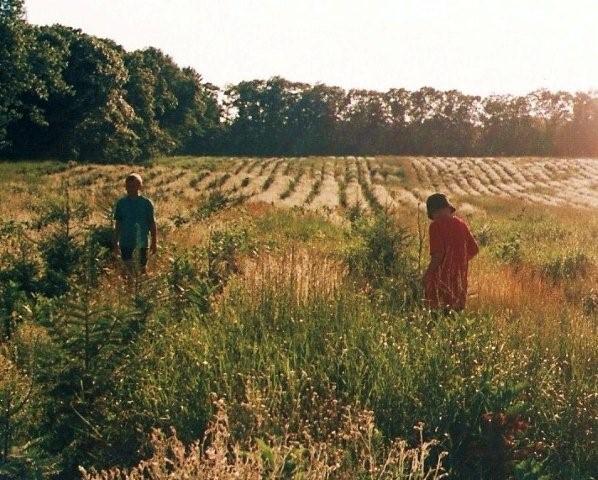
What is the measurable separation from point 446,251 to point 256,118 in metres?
83.5

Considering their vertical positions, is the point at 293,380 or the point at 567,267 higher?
the point at 293,380

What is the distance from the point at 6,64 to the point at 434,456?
94.3 feet

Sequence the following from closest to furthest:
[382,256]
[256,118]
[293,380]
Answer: [293,380] → [382,256] → [256,118]

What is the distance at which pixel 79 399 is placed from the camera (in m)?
4.15

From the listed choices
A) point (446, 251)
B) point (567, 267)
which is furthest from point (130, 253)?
point (567, 267)

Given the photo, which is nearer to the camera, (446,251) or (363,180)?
(446,251)

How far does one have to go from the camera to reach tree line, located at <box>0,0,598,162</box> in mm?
46031

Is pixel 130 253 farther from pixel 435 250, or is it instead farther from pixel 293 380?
pixel 293 380

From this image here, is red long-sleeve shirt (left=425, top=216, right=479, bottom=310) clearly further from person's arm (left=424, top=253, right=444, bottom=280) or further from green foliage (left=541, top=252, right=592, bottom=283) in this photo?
green foliage (left=541, top=252, right=592, bottom=283)

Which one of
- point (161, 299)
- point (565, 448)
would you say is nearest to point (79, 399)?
point (161, 299)

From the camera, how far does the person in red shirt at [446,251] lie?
642cm

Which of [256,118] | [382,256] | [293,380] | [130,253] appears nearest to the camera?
[293,380]

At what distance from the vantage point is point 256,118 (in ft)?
290

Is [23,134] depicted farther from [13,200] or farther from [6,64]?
[13,200]
